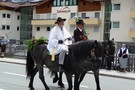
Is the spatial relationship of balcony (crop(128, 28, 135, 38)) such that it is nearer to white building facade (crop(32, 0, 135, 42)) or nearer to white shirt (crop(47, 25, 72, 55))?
white building facade (crop(32, 0, 135, 42))

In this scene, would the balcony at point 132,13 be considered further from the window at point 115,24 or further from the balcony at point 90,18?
the balcony at point 90,18

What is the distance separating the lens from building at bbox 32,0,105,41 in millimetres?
57438

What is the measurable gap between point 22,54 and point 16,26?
163 ft

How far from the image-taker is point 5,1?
77.1 metres

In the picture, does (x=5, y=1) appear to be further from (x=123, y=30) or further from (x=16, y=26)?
(x=123, y=30)

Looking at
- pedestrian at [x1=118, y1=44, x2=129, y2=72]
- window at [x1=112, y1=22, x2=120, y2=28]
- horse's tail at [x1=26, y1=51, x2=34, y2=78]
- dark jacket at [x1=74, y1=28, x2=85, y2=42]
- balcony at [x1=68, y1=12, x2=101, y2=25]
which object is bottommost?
pedestrian at [x1=118, y1=44, x2=129, y2=72]

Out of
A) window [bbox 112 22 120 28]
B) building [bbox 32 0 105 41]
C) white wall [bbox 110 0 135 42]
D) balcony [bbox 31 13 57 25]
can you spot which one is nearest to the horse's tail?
→ building [bbox 32 0 105 41]

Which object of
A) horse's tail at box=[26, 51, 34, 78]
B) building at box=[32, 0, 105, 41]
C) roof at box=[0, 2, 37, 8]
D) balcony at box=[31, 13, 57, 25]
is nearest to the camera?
horse's tail at box=[26, 51, 34, 78]

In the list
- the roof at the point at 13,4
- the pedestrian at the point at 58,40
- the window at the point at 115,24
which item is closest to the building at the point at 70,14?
the window at the point at 115,24

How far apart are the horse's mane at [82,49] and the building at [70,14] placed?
43.5 meters

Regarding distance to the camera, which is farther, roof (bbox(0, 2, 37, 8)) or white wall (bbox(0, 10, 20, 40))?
white wall (bbox(0, 10, 20, 40))

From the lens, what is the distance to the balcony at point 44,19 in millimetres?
64625

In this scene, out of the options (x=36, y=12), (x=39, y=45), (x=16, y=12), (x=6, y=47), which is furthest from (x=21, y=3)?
(x=39, y=45)

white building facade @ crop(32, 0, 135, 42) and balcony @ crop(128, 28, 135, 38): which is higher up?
white building facade @ crop(32, 0, 135, 42)
